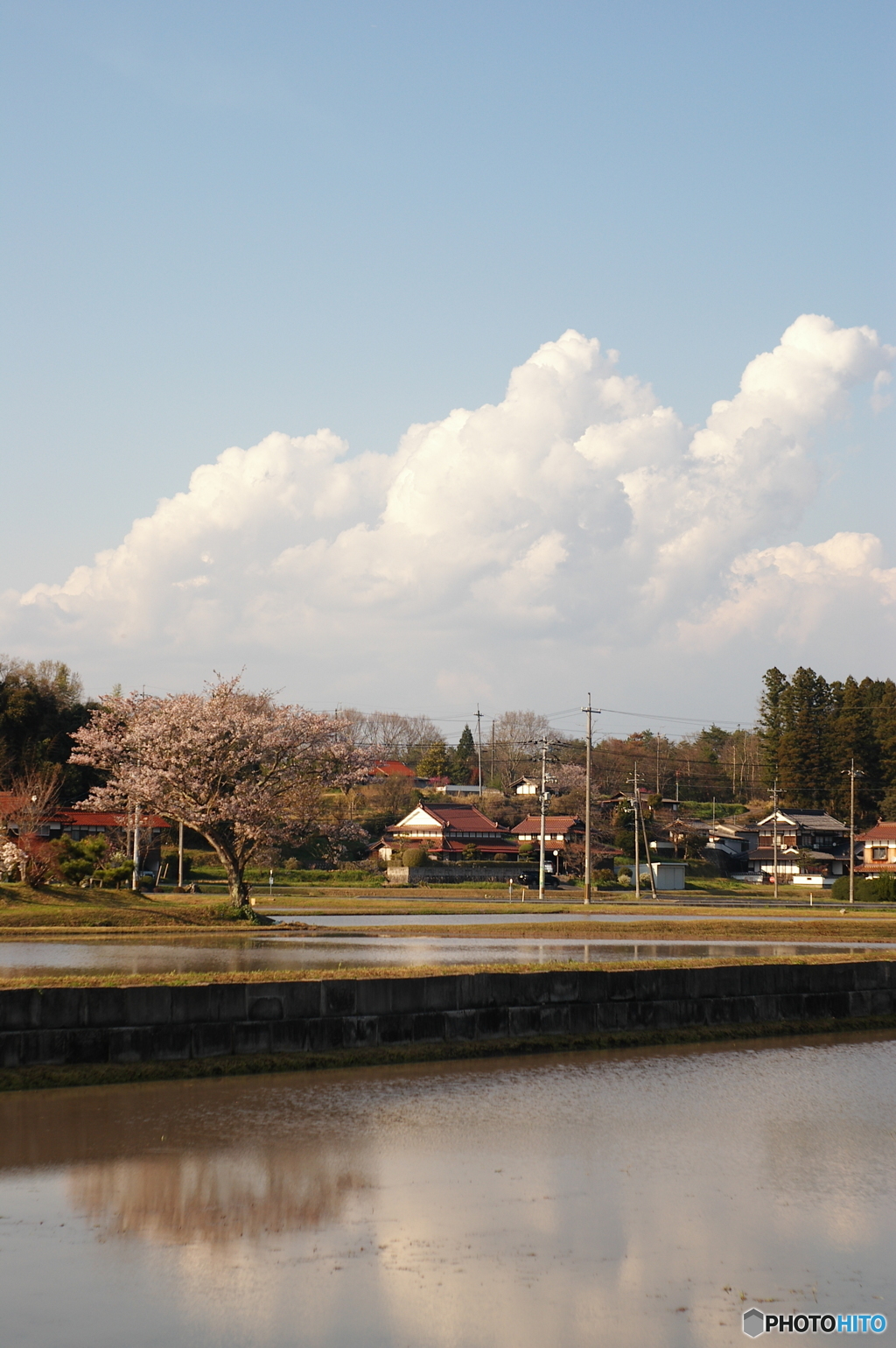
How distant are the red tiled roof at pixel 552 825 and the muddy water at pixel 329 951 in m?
57.4

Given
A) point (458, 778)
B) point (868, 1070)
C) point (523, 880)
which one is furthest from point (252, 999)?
point (458, 778)

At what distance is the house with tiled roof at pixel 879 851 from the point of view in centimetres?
8925

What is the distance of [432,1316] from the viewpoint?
599 cm

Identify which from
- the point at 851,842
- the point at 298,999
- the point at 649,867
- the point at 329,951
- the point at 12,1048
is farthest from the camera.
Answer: the point at 649,867

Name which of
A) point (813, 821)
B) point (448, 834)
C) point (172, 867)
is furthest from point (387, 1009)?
point (813, 821)

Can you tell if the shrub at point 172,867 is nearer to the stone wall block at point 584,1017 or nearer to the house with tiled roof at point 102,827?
the house with tiled roof at point 102,827

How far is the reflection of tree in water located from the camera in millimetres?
7254

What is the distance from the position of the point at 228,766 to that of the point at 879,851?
241ft

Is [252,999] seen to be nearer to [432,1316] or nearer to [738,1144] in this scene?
[738,1144]

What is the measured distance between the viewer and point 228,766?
109ft

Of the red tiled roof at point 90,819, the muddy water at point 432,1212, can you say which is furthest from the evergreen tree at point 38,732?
the muddy water at point 432,1212

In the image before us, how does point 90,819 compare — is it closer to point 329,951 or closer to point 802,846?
point 329,951

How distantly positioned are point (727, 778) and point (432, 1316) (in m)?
135

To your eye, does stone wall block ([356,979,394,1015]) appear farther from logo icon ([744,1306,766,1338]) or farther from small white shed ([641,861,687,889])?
small white shed ([641,861,687,889])
